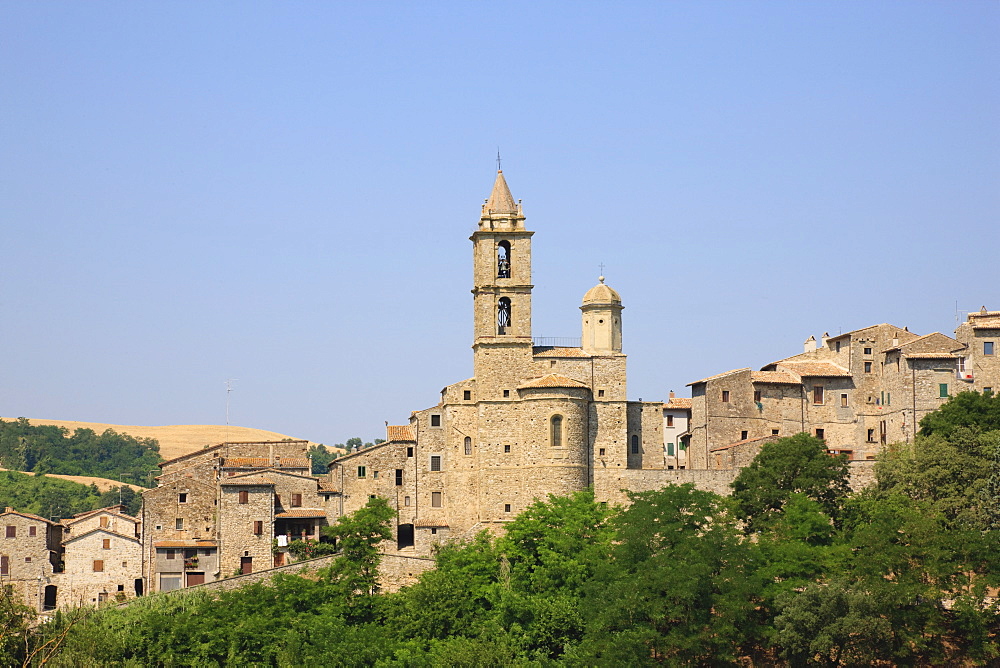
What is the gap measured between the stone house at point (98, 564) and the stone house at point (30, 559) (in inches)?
26.7

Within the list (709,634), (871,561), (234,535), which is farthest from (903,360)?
(234,535)

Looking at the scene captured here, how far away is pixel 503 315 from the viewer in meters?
70.1

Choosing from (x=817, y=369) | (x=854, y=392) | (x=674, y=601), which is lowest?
(x=674, y=601)

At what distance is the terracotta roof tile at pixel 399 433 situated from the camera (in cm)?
7081

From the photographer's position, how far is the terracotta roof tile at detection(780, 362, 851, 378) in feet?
241

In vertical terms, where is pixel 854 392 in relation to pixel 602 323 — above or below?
below

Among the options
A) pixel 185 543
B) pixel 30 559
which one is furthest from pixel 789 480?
pixel 30 559

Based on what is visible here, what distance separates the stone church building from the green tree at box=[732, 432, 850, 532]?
485cm

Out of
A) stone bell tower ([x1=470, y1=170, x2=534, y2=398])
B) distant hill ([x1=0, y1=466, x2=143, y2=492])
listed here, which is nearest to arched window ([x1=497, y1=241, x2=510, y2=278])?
stone bell tower ([x1=470, y1=170, x2=534, y2=398])

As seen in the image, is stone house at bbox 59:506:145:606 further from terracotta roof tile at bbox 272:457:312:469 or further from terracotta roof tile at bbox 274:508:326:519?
terracotta roof tile at bbox 272:457:312:469

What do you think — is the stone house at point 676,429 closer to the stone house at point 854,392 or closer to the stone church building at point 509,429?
the stone house at point 854,392

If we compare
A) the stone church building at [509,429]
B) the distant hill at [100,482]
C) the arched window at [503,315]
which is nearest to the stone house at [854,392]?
the stone church building at [509,429]

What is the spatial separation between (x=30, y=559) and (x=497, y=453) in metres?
22.7

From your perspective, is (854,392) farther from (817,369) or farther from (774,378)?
(774,378)
